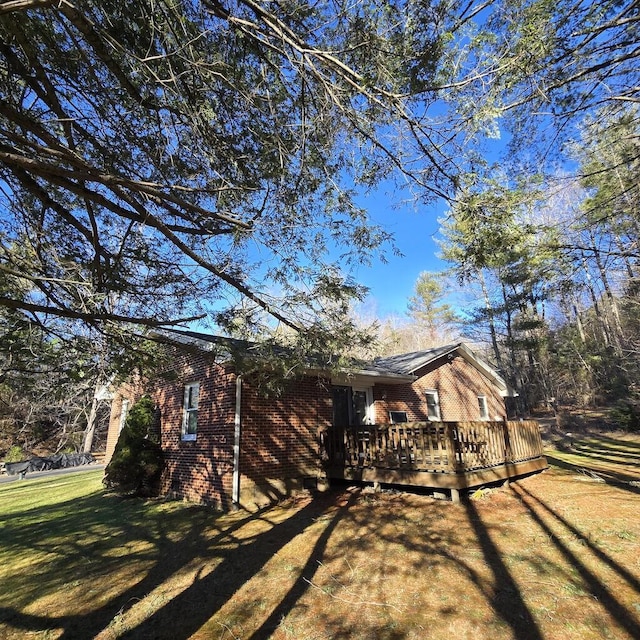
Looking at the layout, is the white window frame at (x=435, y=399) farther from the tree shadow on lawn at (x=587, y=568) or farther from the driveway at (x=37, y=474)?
the driveway at (x=37, y=474)

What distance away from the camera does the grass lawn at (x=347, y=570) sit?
12.4ft

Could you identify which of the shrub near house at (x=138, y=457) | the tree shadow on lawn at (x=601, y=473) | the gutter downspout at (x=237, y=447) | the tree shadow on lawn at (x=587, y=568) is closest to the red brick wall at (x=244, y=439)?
the gutter downspout at (x=237, y=447)

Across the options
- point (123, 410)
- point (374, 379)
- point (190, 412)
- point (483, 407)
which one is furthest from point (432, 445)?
point (123, 410)

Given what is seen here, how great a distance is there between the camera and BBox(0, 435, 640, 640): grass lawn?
378 cm

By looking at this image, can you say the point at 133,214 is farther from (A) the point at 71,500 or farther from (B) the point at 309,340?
(A) the point at 71,500

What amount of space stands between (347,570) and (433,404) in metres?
10.5

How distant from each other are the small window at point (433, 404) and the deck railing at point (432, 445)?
4.43m

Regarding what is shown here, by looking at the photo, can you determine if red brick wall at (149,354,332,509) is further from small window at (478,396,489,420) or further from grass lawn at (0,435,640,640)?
small window at (478,396,489,420)

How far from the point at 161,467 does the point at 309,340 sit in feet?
24.1

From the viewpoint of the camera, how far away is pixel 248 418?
8875 millimetres

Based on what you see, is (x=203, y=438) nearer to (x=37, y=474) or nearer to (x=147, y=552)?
(x=147, y=552)

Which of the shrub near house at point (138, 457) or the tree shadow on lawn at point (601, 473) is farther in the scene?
the shrub near house at point (138, 457)

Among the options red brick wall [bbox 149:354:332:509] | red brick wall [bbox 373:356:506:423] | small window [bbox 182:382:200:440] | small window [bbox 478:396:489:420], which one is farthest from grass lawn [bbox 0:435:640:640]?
small window [bbox 478:396:489:420]

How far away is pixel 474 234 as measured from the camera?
445 centimetres
